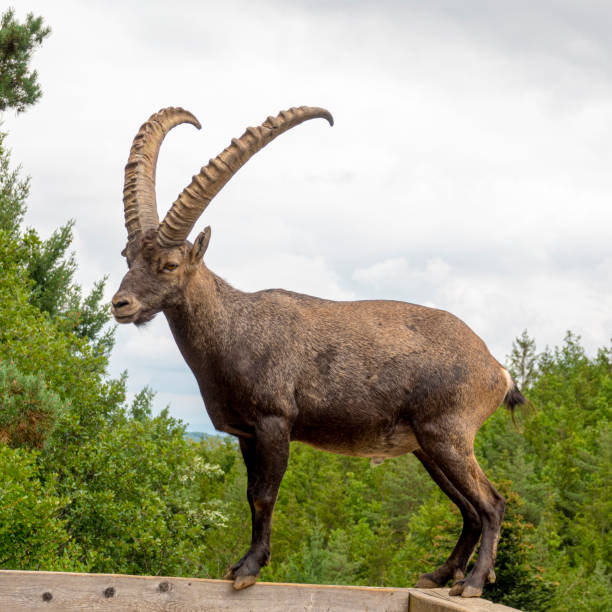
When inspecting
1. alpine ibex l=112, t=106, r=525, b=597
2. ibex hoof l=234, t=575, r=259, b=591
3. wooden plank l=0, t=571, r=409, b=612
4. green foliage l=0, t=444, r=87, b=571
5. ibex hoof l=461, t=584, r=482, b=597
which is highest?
alpine ibex l=112, t=106, r=525, b=597

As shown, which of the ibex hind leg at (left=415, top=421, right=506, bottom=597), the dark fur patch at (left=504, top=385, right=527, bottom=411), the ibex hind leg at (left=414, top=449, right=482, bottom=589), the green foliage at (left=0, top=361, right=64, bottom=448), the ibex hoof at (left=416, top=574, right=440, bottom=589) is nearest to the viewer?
the ibex hind leg at (left=415, top=421, right=506, bottom=597)

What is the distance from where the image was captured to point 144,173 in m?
5.33

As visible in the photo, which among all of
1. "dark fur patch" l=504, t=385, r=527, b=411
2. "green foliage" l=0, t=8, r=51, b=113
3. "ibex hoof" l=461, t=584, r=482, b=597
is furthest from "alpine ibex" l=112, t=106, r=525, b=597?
"green foliage" l=0, t=8, r=51, b=113

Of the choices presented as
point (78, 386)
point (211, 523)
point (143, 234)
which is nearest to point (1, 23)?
point (78, 386)

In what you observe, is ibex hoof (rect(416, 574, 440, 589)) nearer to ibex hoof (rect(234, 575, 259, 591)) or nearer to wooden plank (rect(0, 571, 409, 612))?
wooden plank (rect(0, 571, 409, 612))

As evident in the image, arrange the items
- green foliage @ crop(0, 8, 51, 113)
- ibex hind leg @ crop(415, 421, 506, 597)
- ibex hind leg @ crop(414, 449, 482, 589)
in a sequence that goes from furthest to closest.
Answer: green foliage @ crop(0, 8, 51, 113)
ibex hind leg @ crop(414, 449, 482, 589)
ibex hind leg @ crop(415, 421, 506, 597)

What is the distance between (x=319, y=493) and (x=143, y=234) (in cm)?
4955

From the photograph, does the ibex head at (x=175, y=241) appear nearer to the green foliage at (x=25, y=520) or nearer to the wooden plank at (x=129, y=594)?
the wooden plank at (x=129, y=594)

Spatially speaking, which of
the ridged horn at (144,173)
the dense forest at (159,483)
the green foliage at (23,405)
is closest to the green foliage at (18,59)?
the dense forest at (159,483)

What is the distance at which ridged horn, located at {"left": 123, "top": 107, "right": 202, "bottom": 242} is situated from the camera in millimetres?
5105

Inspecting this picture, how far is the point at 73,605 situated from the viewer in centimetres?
511

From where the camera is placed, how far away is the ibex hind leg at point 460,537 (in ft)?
17.1

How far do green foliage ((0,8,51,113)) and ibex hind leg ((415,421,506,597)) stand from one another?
1676cm

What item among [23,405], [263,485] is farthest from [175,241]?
[23,405]
